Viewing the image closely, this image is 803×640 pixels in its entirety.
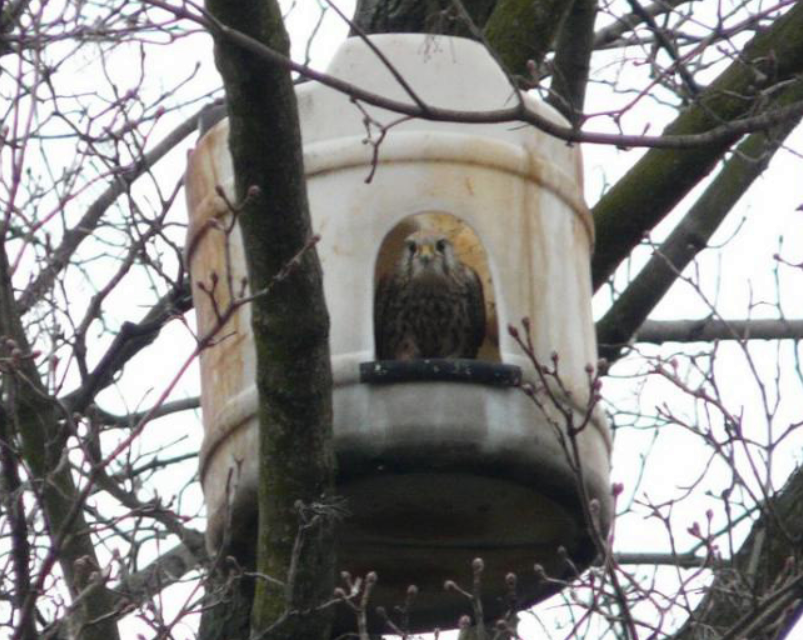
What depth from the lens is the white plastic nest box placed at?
3807 millimetres

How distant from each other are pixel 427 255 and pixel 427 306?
0.12m

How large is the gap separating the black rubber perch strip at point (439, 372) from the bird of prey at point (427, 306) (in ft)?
2.03

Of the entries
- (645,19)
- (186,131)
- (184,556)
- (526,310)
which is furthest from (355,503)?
(186,131)

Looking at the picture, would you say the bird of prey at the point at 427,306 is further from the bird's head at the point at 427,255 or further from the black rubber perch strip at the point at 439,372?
the black rubber perch strip at the point at 439,372

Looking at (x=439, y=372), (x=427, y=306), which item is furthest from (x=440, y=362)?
(x=427, y=306)

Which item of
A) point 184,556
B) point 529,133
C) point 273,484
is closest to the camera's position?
point 273,484

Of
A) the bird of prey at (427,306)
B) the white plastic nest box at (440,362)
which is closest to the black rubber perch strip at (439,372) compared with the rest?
the white plastic nest box at (440,362)

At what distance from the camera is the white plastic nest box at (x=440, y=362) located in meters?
3.81

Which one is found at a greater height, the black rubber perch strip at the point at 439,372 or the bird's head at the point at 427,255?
the bird's head at the point at 427,255

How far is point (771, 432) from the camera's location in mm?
4180

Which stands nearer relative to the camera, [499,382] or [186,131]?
[499,382]

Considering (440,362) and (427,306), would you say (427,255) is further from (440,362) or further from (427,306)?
(440,362)

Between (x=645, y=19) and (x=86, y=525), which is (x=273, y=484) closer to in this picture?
(x=86, y=525)

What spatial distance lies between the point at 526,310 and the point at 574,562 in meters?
0.66
